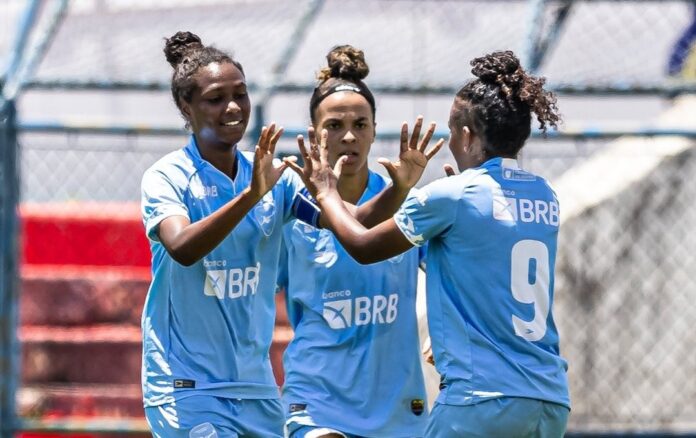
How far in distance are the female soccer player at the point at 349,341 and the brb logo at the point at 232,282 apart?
0.62 metres

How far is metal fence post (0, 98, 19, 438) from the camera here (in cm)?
748

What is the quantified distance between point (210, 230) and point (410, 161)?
82 cm

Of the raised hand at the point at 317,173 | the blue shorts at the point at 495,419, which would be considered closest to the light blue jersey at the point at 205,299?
the raised hand at the point at 317,173

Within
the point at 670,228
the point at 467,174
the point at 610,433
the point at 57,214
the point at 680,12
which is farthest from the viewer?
the point at 680,12

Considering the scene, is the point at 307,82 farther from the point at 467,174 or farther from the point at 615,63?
the point at 467,174

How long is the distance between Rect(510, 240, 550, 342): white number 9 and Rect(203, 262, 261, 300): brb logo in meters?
0.98

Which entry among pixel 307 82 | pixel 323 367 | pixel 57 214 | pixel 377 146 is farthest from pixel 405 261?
pixel 57 214

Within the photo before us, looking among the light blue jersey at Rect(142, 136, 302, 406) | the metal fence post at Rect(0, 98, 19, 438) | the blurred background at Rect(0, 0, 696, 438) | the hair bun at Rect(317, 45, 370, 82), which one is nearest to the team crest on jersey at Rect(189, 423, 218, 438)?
the light blue jersey at Rect(142, 136, 302, 406)

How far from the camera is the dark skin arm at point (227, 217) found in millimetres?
4750

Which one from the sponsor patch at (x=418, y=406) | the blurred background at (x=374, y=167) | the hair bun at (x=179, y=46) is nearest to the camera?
the hair bun at (x=179, y=46)

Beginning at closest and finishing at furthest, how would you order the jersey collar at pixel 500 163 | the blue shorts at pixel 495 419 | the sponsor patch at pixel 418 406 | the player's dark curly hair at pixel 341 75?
the blue shorts at pixel 495 419 → the jersey collar at pixel 500 163 → the sponsor patch at pixel 418 406 → the player's dark curly hair at pixel 341 75

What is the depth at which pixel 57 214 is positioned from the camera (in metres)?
9.16

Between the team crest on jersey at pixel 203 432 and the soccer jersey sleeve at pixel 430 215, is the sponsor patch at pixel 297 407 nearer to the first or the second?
→ the team crest on jersey at pixel 203 432

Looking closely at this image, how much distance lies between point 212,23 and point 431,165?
2.16m
